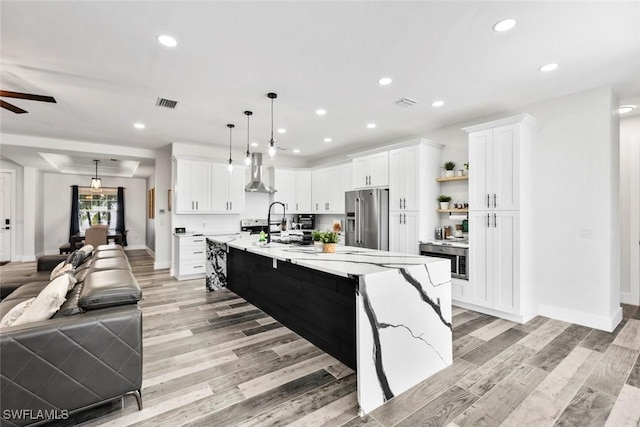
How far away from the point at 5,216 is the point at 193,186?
19.0ft

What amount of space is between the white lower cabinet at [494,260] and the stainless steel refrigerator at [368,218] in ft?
Answer: 4.69

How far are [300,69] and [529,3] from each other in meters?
1.85

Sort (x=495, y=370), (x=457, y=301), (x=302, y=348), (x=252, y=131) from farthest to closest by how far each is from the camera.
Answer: (x=252, y=131) < (x=457, y=301) < (x=302, y=348) < (x=495, y=370)

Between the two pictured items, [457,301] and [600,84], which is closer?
[600,84]

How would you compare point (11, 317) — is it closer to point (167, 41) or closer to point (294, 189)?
point (167, 41)

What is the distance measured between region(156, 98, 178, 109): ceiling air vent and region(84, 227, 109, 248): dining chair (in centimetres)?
547

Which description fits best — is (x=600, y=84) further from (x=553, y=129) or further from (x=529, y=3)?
(x=529, y=3)

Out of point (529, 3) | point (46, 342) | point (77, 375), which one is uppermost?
point (529, 3)

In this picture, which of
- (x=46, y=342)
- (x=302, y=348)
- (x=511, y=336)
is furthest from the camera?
(x=511, y=336)

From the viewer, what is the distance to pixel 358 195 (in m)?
5.54

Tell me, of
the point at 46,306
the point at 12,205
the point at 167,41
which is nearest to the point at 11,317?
the point at 46,306

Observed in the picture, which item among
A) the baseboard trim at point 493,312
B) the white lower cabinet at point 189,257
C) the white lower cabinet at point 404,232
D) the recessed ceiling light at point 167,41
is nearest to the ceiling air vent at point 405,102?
the white lower cabinet at point 404,232

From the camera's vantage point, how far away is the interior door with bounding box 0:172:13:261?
7715 mm

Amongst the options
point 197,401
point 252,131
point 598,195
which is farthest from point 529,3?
point 252,131
